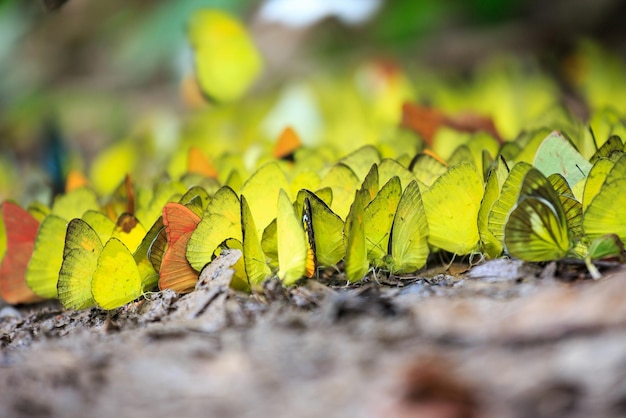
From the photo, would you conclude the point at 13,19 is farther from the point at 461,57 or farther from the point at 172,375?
the point at 172,375

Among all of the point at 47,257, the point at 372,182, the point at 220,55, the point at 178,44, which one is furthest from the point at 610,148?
the point at 178,44

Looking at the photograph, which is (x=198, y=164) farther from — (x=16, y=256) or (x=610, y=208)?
(x=610, y=208)

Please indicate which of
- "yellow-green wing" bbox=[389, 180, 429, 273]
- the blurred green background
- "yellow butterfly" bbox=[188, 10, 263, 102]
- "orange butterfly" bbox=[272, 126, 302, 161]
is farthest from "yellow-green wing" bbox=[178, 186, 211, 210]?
the blurred green background

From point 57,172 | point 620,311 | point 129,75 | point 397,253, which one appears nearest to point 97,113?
point 129,75

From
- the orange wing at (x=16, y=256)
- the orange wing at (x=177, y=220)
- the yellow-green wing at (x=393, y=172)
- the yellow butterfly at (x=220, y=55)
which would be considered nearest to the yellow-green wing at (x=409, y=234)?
the yellow-green wing at (x=393, y=172)

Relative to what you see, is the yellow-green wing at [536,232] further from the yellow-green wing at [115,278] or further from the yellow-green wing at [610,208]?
the yellow-green wing at [115,278]
